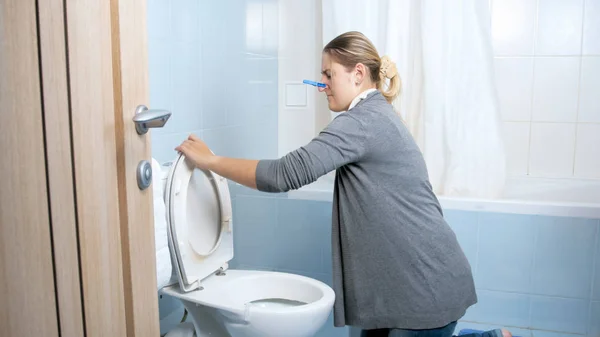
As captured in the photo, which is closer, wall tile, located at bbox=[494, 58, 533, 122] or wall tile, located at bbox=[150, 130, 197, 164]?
wall tile, located at bbox=[150, 130, 197, 164]

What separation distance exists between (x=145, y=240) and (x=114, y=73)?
0.25 m

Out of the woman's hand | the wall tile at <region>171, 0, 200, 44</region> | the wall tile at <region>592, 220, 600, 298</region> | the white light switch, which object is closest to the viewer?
the woman's hand

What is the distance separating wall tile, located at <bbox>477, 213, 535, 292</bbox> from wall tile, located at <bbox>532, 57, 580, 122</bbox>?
867 mm

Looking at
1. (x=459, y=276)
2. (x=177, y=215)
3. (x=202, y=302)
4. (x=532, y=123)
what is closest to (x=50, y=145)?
(x=177, y=215)

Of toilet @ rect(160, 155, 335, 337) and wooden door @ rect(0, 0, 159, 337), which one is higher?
wooden door @ rect(0, 0, 159, 337)

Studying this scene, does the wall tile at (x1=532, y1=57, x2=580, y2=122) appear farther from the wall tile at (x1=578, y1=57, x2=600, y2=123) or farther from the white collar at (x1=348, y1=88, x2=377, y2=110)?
the white collar at (x1=348, y1=88, x2=377, y2=110)

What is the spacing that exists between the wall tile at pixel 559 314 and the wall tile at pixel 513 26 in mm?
1223

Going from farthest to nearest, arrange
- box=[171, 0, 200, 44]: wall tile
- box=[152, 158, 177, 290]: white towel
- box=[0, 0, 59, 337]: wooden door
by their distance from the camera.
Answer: box=[171, 0, 200, 44]: wall tile, box=[152, 158, 177, 290]: white towel, box=[0, 0, 59, 337]: wooden door

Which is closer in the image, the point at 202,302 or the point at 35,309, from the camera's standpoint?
the point at 35,309

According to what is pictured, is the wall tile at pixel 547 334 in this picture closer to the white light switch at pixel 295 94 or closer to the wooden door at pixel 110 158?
the white light switch at pixel 295 94

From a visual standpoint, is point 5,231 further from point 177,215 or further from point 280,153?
point 280,153

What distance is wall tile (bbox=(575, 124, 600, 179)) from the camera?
2688mm

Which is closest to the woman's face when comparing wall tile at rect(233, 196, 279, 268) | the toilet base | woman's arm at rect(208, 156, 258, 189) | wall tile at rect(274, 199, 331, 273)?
woman's arm at rect(208, 156, 258, 189)

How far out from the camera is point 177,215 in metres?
1.41
